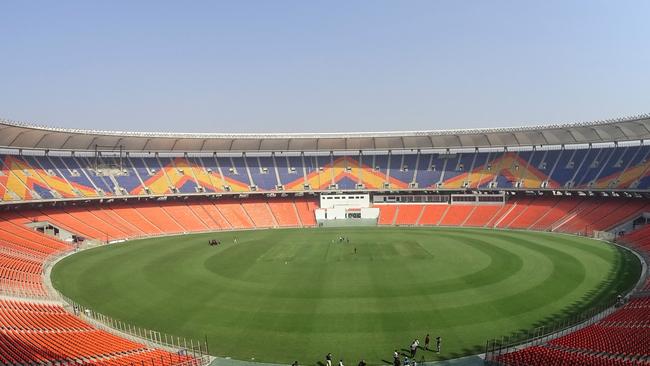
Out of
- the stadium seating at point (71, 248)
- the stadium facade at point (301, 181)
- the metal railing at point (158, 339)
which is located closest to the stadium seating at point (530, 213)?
the stadium facade at point (301, 181)

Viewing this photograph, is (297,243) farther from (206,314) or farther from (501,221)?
(501,221)

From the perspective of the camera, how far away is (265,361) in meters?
18.6

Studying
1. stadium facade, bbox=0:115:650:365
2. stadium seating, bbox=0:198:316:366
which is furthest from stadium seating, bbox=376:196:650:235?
stadium seating, bbox=0:198:316:366

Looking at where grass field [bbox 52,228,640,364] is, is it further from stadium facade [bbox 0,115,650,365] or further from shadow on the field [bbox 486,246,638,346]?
stadium facade [bbox 0,115,650,365]

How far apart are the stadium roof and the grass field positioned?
60.7ft

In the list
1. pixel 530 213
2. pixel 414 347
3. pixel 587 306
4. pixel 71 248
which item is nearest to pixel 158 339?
pixel 414 347

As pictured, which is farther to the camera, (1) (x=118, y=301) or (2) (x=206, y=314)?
(1) (x=118, y=301)

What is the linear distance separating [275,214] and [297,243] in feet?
60.6

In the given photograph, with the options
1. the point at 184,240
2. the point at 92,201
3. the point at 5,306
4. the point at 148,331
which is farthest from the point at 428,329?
the point at 92,201

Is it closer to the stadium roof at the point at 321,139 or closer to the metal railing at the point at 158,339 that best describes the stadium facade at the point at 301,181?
the stadium roof at the point at 321,139

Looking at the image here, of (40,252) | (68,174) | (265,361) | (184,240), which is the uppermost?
(68,174)

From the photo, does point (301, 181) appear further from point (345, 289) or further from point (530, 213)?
point (345, 289)

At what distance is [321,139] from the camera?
70.6 m

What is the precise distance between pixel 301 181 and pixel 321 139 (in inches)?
325
